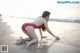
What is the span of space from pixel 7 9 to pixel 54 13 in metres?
2.37

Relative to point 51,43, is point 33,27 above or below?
above

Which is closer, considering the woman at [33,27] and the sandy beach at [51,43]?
the sandy beach at [51,43]

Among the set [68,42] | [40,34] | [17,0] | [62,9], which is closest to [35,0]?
[17,0]

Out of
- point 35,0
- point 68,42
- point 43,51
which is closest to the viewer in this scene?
point 43,51

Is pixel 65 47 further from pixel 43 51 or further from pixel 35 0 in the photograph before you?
pixel 35 0

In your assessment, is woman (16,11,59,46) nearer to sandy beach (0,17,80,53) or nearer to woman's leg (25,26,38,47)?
woman's leg (25,26,38,47)

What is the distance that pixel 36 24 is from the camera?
4031mm

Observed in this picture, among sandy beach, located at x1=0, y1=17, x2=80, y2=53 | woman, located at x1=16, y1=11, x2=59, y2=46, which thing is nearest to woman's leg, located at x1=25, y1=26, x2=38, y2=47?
woman, located at x1=16, y1=11, x2=59, y2=46

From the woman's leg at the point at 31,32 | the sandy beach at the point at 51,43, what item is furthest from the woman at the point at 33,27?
the sandy beach at the point at 51,43

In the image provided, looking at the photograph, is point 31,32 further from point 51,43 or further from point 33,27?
point 51,43

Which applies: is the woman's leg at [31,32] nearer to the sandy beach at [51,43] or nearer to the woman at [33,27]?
the woman at [33,27]

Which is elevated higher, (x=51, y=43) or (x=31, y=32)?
(x=31, y=32)

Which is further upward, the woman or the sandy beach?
the woman

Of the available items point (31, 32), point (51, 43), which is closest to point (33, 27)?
point (31, 32)
